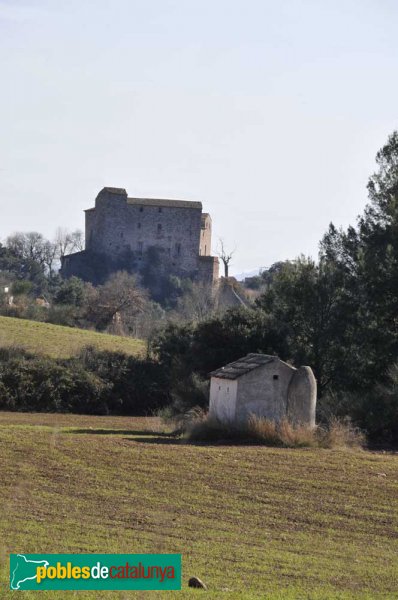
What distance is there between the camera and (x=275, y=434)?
27.0 meters

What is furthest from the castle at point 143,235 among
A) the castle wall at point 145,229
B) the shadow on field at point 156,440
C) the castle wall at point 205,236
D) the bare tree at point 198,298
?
the shadow on field at point 156,440

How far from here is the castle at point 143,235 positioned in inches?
5098

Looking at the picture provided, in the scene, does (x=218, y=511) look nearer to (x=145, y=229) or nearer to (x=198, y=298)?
(x=198, y=298)

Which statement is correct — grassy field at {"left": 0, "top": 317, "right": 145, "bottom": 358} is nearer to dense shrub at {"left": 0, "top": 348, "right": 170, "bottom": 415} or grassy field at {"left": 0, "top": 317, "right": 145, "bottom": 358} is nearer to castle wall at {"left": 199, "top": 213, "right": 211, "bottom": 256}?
dense shrub at {"left": 0, "top": 348, "right": 170, "bottom": 415}

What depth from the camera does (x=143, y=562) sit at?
11266mm

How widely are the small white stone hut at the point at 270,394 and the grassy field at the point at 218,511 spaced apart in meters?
2.51

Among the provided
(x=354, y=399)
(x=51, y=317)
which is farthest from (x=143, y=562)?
(x=51, y=317)

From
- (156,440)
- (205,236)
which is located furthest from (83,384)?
(205,236)

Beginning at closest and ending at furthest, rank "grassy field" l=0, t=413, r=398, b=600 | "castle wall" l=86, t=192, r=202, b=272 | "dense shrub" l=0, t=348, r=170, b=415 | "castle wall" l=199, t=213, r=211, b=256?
1. "grassy field" l=0, t=413, r=398, b=600
2. "dense shrub" l=0, t=348, r=170, b=415
3. "castle wall" l=86, t=192, r=202, b=272
4. "castle wall" l=199, t=213, r=211, b=256

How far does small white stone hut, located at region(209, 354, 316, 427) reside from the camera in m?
28.4

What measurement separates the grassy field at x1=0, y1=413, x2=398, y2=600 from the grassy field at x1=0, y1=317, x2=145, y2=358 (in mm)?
29626

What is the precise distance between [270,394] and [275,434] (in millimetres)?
1895

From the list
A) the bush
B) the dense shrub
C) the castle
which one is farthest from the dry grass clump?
the castle

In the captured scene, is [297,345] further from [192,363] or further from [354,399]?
[354,399]
